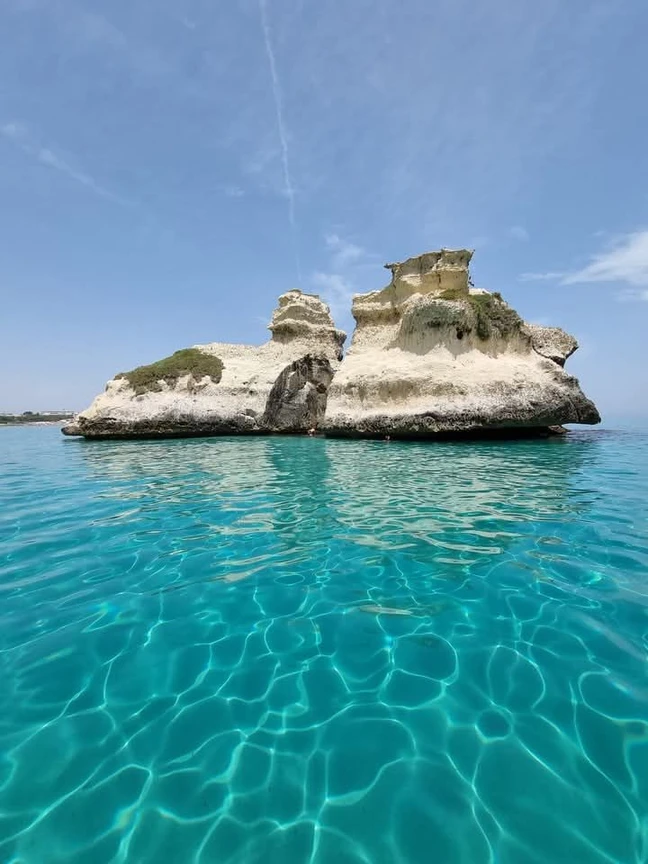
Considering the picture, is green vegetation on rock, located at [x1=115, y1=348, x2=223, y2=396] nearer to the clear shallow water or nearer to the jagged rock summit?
the jagged rock summit

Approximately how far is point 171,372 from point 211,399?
3851 millimetres

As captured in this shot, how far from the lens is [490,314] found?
24156mm

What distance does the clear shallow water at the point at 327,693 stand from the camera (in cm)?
216

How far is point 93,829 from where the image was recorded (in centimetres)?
218

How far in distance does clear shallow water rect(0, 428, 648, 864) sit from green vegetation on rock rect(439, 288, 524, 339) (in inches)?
745

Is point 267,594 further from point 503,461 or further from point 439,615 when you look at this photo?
point 503,461

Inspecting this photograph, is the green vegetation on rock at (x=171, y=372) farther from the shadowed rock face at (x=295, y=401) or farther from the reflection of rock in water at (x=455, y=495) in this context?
the reflection of rock in water at (x=455, y=495)

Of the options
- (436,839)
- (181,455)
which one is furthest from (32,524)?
(181,455)

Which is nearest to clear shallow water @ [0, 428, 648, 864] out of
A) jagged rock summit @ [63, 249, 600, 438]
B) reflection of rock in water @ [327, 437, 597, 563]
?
reflection of rock in water @ [327, 437, 597, 563]

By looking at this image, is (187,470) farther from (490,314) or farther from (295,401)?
(490,314)

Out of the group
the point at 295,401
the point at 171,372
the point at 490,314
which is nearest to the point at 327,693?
the point at 490,314

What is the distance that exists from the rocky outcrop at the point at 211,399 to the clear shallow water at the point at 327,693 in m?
22.0

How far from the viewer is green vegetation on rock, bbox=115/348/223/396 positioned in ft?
96.7

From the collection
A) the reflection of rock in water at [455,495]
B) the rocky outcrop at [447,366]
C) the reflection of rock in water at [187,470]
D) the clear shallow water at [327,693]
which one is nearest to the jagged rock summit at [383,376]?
the rocky outcrop at [447,366]
